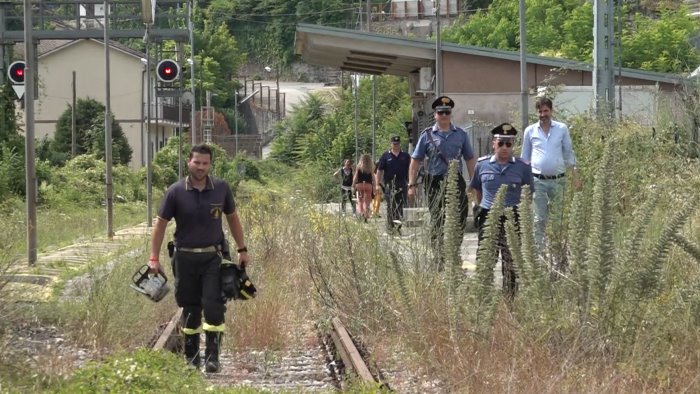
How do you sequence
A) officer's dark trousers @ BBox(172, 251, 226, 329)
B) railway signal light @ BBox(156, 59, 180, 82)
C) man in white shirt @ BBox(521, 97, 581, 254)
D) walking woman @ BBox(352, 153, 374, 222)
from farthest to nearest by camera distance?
1. railway signal light @ BBox(156, 59, 180, 82)
2. walking woman @ BBox(352, 153, 374, 222)
3. man in white shirt @ BBox(521, 97, 581, 254)
4. officer's dark trousers @ BBox(172, 251, 226, 329)

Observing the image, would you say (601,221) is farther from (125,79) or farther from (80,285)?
(125,79)

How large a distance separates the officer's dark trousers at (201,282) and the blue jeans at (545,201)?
8.48 feet

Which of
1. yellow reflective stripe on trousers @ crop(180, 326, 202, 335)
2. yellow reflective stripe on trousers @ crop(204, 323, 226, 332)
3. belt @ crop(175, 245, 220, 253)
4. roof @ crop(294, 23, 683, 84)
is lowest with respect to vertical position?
yellow reflective stripe on trousers @ crop(180, 326, 202, 335)

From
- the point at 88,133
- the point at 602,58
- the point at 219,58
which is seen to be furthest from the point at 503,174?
the point at 219,58

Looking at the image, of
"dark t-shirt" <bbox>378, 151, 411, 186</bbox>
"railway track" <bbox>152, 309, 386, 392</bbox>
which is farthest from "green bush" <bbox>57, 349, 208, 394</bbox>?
"dark t-shirt" <bbox>378, 151, 411, 186</bbox>

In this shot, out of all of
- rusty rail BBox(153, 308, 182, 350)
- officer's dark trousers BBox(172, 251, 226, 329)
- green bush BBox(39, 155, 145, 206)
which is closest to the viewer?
officer's dark trousers BBox(172, 251, 226, 329)

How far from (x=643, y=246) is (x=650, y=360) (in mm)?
1042

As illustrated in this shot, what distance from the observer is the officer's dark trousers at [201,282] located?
10.7 metres

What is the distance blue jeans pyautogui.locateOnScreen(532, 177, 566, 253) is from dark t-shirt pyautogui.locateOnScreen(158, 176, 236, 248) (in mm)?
2601

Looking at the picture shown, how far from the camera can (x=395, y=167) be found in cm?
2278

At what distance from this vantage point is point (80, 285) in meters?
14.5

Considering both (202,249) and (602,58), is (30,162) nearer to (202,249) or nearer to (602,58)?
(602,58)

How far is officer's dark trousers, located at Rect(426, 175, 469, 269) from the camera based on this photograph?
1241 cm

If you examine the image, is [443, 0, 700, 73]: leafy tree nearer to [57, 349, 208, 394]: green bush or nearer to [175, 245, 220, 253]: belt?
[175, 245, 220, 253]: belt
